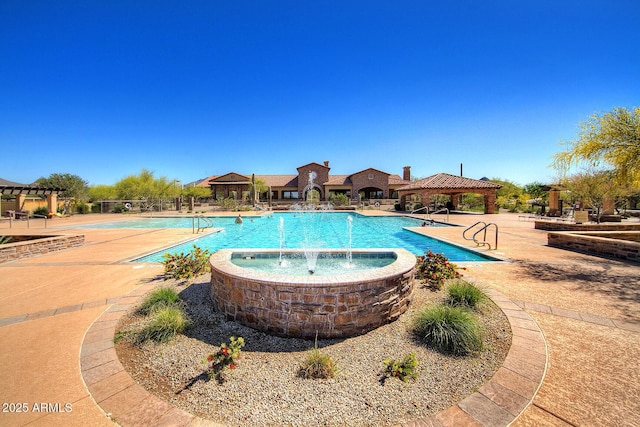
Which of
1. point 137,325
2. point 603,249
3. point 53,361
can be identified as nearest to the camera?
point 53,361

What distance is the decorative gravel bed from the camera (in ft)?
7.88

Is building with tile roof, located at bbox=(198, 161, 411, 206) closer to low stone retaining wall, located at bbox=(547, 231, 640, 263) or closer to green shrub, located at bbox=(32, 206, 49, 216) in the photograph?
green shrub, located at bbox=(32, 206, 49, 216)

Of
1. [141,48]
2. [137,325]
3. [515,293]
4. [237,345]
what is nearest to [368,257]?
[515,293]

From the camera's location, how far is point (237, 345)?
10.6 ft

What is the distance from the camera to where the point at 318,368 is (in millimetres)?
2896

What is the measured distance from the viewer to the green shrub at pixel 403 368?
9.34ft

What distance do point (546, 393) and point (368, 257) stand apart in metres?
4.18

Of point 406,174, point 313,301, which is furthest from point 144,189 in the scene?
point 406,174

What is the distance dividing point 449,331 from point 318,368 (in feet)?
5.69

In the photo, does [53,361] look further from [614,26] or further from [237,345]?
[614,26]

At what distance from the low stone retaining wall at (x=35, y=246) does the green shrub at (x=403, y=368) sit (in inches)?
407

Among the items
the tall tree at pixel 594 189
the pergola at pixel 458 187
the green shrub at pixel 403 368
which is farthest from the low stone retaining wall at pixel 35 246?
the tall tree at pixel 594 189

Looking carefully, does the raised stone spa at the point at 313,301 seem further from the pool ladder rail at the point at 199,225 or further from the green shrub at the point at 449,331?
the pool ladder rail at the point at 199,225

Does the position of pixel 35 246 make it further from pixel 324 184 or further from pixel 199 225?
pixel 324 184
